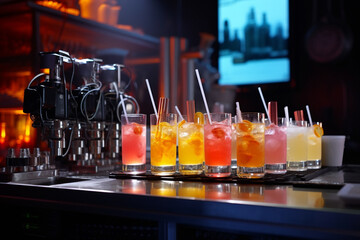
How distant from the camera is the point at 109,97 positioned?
2148 mm

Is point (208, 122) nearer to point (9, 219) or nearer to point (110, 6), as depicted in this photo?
point (9, 219)

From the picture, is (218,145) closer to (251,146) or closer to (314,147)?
(251,146)

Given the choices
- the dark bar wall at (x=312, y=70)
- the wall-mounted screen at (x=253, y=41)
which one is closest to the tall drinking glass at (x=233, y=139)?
the dark bar wall at (x=312, y=70)

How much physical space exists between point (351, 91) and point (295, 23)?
789mm

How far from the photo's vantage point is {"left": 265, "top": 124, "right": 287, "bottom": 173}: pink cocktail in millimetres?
1672

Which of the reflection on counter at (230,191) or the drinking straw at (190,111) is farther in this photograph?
the drinking straw at (190,111)

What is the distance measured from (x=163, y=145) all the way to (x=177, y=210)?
59 cm

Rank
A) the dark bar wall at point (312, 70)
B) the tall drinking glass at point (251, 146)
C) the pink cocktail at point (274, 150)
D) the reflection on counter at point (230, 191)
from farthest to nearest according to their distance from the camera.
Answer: the dark bar wall at point (312, 70) → the pink cocktail at point (274, 150) → the tall drinking glass at point (251, 146) → the reflection on counter at point (230, 191)

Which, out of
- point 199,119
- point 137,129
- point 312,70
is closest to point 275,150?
point 199,119

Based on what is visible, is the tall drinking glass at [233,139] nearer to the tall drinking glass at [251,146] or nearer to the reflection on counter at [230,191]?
the tall drinking glass at [251,146]

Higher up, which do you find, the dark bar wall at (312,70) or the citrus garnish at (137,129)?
the dark bar wall at (312,70)

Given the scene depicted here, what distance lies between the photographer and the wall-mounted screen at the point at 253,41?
3.62 metres

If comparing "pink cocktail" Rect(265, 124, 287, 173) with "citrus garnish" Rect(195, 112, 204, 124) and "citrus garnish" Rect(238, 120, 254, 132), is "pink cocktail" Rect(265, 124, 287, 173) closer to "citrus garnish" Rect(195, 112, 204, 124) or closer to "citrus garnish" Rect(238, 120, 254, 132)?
"citrus garnish" Rect(238, 120, 254, 132)

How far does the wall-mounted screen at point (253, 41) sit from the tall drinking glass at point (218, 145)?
7.12ft
